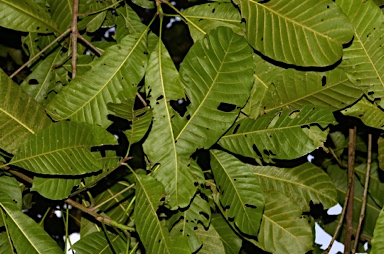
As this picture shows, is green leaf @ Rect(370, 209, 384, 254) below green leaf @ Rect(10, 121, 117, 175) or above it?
below

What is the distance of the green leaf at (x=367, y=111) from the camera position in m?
1.35

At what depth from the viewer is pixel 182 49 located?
2.20m

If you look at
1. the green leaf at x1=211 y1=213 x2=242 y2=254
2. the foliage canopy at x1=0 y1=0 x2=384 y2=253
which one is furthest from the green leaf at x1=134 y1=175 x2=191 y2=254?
the green leaf at x1=211 y1=213 x2=242 y2=254

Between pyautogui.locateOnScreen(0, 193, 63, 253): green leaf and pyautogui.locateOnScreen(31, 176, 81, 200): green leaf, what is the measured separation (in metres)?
0.09

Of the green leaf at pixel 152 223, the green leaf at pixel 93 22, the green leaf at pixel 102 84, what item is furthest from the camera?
the green leaf at pixel 93 22

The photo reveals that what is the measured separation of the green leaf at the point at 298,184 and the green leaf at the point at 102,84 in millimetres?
382

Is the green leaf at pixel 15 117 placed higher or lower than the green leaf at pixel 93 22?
lower

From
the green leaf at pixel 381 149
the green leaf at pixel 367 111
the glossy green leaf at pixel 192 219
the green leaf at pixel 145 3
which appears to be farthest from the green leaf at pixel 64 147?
the green leaf at pixel 381 149

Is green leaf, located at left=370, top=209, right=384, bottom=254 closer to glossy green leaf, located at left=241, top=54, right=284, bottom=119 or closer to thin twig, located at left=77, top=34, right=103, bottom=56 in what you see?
glossy green leaf, located at left=241, top=54, right=284, bottom=119

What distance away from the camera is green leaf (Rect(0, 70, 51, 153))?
1243 millimetres

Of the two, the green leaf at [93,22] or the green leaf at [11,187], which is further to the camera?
the green leaf at [93,22]

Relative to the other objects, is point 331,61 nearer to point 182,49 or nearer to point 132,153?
point 132,153

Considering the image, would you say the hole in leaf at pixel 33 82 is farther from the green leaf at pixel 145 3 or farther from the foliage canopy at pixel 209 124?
the green leaf at pixel 145 3

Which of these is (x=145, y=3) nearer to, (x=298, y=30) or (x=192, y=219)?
(x=298, y=30)
